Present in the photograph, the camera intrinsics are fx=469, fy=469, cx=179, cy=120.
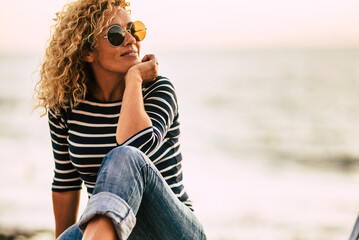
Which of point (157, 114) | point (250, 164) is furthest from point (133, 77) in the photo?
point (250, 164)

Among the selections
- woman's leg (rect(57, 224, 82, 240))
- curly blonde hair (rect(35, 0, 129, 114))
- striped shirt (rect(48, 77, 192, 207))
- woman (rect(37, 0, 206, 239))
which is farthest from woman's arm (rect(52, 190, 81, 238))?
curly blonde hair (rect(35, 0, 129, 114))

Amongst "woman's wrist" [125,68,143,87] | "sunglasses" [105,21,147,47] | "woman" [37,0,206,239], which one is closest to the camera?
"woman" [37,0,206,239]

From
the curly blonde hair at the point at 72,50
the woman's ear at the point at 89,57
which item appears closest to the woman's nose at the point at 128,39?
the curly blonde hair at the point at 72,50

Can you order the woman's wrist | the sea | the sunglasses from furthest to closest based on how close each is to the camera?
the sea, the sunglasses, the woman's wrist

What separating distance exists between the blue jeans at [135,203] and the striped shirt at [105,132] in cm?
24

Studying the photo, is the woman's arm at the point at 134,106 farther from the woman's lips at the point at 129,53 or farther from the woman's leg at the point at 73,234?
the woman's leg at the point at 73,234

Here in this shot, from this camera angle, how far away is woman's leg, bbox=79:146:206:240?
1.67 m

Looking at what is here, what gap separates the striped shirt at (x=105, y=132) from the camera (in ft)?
7.12

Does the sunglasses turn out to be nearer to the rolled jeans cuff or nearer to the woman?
the woman

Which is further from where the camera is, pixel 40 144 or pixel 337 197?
pixel 40 144

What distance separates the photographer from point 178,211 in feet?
6.37

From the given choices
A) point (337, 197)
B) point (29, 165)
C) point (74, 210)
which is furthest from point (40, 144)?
point (74, 210)

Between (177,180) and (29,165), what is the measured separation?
312 inches

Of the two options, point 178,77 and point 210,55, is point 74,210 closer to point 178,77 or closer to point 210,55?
point 178,77
